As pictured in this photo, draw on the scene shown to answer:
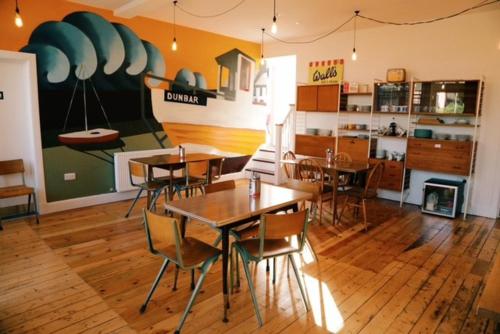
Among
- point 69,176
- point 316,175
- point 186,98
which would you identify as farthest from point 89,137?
point 316,175

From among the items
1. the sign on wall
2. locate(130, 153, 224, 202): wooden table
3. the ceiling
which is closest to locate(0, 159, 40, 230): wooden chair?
locate(130, 153, 224, 202): wooden table

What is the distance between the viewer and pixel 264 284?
10.3 feet

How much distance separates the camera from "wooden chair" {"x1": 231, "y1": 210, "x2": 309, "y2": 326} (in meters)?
2.47

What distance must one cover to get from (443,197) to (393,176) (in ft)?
2.64

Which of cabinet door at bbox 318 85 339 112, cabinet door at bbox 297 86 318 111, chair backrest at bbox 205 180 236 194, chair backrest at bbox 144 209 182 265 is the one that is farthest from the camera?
cabinet door at bbox 297 86 318 111

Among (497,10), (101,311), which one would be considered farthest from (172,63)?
(497,10)

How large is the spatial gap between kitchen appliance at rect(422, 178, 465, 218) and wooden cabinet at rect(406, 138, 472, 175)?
21 centimetres

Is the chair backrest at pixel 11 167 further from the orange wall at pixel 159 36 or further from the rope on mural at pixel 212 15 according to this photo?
the rope on mural at pixel 212 15

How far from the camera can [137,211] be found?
5242 millimetres

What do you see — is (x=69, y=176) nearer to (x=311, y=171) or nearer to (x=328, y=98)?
(x=311, y=171)

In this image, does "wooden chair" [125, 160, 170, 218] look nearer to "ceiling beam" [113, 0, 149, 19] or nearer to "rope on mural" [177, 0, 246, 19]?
"ceiling beam" [113, 0, 149, 19]

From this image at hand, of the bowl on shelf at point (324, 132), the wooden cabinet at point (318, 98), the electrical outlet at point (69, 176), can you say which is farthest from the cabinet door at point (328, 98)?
the electrical outlet at point (69, 176)

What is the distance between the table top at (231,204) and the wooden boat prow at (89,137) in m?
3.11

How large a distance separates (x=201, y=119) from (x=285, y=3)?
279 cm
